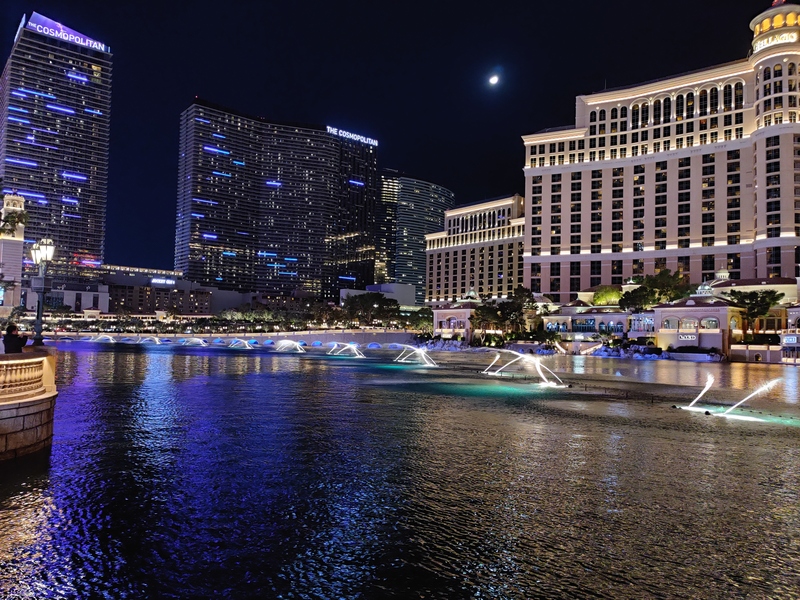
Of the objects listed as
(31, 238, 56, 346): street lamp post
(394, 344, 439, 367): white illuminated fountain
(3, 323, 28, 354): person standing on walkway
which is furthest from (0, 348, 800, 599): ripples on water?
(394, 344, 439, 367): white illuminated fountain

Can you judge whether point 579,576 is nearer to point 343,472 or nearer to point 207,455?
point 343,472

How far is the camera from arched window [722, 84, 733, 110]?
364ft

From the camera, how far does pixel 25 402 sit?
39.4 feet

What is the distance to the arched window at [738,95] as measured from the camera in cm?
10969

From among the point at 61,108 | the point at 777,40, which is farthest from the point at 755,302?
the point at 61,108

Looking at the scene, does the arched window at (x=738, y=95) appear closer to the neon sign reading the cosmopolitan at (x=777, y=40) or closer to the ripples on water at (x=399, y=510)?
the neon sign reading the cosmopolitan at (x=777, y=40)

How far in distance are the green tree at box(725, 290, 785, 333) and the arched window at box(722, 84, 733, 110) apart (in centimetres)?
4978

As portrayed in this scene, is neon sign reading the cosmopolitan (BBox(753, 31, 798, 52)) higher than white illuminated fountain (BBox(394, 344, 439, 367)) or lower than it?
higher

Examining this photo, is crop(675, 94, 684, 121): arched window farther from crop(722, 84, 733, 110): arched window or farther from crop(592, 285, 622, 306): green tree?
crop(592, 285, 622, 306): green tree

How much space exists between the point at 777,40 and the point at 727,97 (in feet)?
40.3

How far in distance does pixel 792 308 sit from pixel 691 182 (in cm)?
4834

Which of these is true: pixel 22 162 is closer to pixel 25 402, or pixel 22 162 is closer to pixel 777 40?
pixel 25 402

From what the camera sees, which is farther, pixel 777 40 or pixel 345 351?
pixel 777 40

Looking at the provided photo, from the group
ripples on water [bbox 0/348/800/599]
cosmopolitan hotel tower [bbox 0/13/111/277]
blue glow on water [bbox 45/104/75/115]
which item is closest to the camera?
ripples on water [bbox 0/348/800/599]
